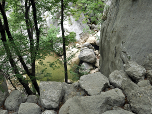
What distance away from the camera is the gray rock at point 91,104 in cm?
256

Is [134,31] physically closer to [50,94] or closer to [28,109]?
[50,94]

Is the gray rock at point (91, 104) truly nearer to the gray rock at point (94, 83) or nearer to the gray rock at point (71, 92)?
the gray rock at point (94, 83)

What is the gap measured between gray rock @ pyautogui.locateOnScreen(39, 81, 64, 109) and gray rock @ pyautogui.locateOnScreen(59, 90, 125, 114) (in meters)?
0.66

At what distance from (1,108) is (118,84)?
13.6 ft

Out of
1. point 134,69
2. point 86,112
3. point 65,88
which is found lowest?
point 65,88

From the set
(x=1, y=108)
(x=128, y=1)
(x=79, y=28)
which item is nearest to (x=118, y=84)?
(x=128, y=1)

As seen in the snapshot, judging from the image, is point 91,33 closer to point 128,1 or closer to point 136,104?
point 128,1

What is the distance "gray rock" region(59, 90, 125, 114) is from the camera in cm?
256

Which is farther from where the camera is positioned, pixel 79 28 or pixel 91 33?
pixel 79 28

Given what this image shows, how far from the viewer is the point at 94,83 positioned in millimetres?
3721

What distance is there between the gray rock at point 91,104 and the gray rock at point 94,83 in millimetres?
590

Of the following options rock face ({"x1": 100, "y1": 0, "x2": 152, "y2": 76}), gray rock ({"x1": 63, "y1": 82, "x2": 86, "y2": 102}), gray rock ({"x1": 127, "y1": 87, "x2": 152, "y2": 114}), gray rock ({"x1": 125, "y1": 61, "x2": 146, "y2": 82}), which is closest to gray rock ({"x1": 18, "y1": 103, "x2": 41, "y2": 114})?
gray rock ({"x1": 63, "y1": 82, "x2": 86, "y2": 102})

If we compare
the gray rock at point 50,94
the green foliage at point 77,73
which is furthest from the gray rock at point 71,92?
the green foliage at point 77,73

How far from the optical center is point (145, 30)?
158 inches
